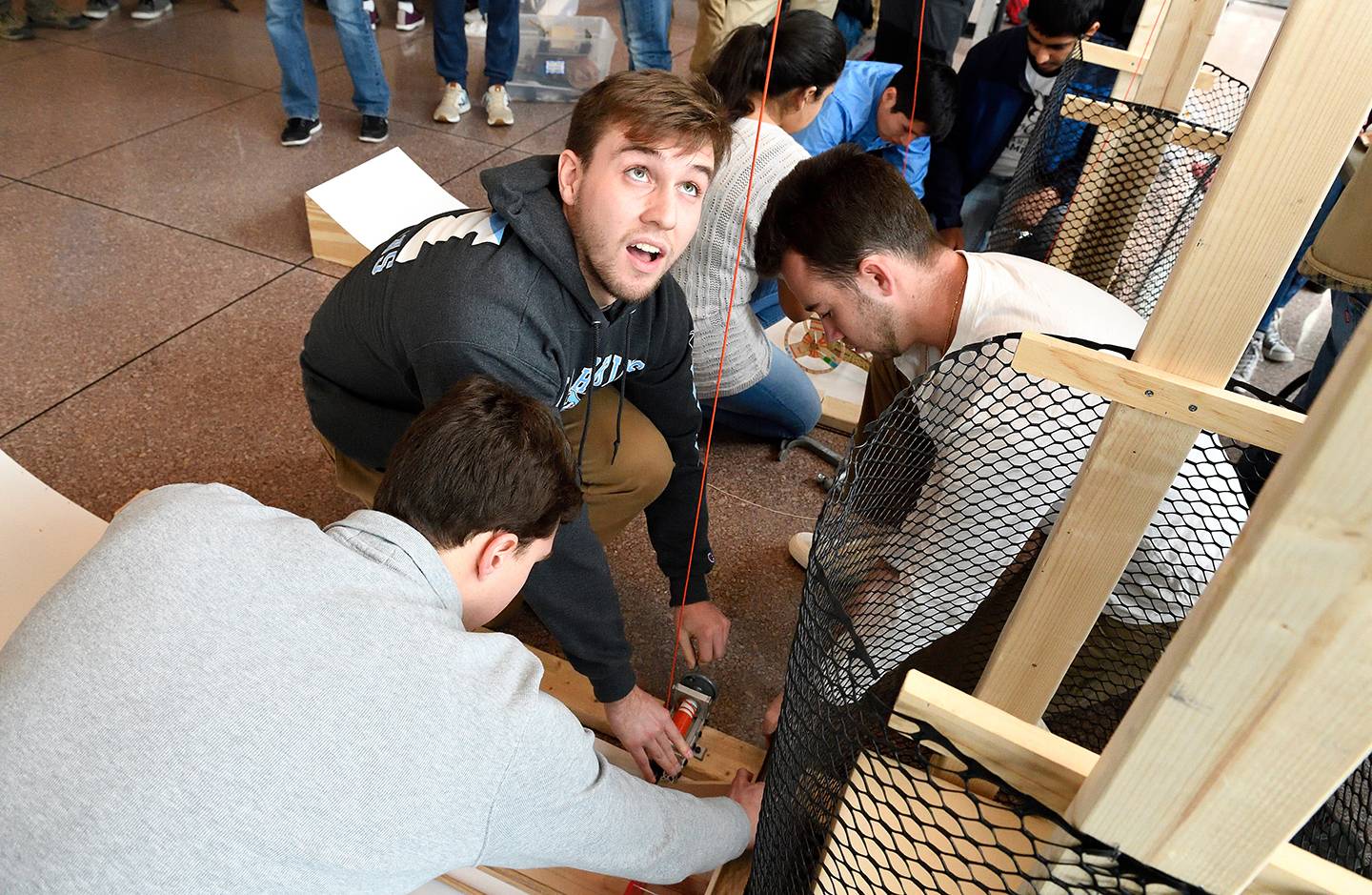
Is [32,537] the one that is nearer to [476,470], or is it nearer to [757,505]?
[476,470]

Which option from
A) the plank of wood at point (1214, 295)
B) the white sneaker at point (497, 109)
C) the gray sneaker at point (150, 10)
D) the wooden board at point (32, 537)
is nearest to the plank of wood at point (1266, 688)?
the plank of wood at point (1214, 295)

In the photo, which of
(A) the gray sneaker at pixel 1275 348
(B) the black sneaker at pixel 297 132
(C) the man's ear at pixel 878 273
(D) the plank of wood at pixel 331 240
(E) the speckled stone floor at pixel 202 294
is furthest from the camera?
(B) the black sneaker at pixel 297 132

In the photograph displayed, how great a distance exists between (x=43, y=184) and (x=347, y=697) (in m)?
2.84

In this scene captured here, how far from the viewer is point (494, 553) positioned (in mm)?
1073

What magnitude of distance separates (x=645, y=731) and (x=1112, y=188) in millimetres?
1397

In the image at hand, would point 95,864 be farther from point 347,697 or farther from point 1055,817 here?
point 1055,817

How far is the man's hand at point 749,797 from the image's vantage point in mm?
1234

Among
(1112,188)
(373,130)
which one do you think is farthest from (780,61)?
(373,130)

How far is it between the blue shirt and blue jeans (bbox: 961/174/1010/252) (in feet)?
0.96

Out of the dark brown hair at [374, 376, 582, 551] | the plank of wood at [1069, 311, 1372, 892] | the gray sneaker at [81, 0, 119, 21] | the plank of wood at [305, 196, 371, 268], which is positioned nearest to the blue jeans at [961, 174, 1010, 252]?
the plank of wood at [305, 196, 371, 268]

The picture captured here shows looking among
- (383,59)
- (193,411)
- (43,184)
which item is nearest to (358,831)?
(193,411)

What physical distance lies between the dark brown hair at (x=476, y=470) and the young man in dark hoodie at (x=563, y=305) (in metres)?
0.13

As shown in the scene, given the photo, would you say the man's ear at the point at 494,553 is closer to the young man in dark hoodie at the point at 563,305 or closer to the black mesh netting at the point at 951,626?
the young man in dark hoodie at the point at 563,305

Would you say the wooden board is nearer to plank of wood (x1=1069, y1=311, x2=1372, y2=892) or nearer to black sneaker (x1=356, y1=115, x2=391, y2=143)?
plank of wood (x1=1069, y1=311, x2=1372, y2=892)
